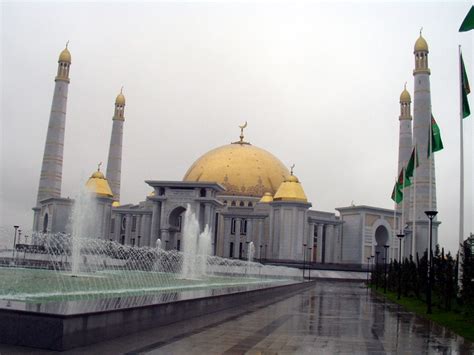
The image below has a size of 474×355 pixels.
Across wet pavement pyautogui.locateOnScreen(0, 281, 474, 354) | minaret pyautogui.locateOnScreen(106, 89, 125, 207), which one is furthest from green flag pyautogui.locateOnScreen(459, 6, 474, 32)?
minaret pyautogui.locateOnScreen(106, 89, 125, 207)

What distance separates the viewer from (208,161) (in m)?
70.6

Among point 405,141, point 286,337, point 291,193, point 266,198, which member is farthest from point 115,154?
point 286,337

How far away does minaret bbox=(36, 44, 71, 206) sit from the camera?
189 feet

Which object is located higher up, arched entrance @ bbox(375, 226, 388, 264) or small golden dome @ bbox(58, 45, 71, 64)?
small golden dome @ bbox(58, 45, 71, 64)

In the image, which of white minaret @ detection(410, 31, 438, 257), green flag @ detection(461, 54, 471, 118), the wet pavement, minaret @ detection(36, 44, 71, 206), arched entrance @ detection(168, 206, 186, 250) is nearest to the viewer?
the wet pavement

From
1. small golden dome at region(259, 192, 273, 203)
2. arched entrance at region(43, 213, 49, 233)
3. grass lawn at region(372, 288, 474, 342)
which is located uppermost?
small golden dome at region(259, 192, 273, 203)

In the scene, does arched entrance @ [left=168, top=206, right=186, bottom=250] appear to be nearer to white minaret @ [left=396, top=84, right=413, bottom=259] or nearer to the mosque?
the mosque

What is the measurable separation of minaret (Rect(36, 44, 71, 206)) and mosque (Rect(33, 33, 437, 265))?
107 millimetres

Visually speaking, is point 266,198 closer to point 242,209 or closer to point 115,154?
point 242,209

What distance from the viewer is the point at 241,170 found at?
6869cm

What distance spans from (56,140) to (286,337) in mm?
51823

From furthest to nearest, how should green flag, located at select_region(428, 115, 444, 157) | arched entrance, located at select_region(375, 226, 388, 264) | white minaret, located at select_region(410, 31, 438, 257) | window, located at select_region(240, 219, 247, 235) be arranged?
arched entrance, located at select_region(375, 226, 388, 264), window, located at select_region(240, 219, 247, 235), white minaret, located at select_region(410, 31, 438, 257), green flag, located at select_region(428, 115, 444, 157)

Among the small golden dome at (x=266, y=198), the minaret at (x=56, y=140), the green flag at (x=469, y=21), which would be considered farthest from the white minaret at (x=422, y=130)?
the minaret at (x=56, y=140)

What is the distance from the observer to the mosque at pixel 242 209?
51.5 metres
